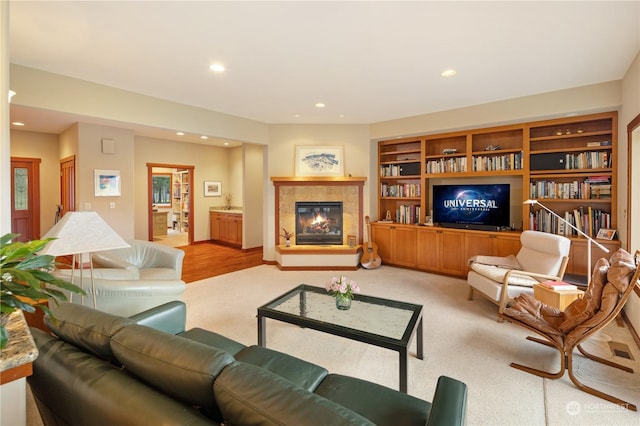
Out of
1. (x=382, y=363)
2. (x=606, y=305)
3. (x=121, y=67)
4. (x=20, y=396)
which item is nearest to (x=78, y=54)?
(x=121, y=67)

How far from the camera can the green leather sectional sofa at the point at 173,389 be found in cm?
92

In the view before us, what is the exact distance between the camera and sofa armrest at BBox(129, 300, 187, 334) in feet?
6.42

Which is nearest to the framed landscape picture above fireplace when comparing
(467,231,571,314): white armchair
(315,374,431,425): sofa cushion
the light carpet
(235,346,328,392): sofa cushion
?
the light carpet

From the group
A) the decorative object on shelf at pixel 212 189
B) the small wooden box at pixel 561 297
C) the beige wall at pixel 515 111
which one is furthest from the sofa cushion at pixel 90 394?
the decorative object on shelf at pixel 212 189

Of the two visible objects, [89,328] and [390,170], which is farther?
[390,170]

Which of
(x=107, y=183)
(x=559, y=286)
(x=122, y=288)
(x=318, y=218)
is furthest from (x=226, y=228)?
(x=559, y=286)

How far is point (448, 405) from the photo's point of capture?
1.16 metres

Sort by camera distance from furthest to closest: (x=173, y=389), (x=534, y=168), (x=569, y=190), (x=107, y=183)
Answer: (x=107, y=183) < (x=534, y=168) < (x=569, y=190) < (x=173, y=389)

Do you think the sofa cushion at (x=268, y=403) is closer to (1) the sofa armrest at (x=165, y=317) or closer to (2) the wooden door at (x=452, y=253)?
(1) the sofa armrest at (x=165, y=317)

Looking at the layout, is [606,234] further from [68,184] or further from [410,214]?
[68,184]

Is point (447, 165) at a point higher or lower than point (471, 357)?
higher

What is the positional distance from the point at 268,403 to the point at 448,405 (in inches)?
27.7

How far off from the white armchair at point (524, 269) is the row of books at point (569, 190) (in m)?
0.96

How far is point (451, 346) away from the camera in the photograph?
2766 millimetres
